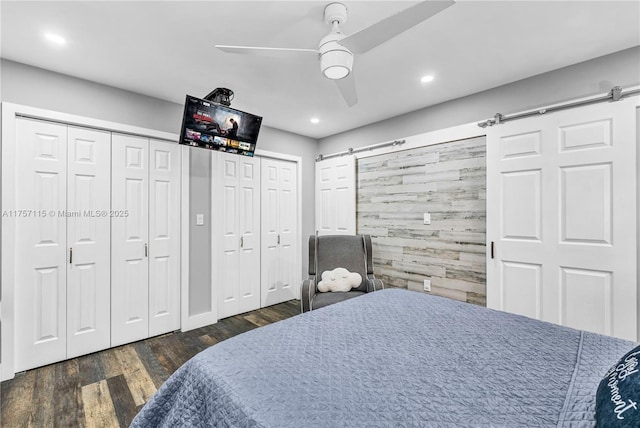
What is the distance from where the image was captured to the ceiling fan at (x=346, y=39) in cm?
128

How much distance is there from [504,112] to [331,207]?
Result: 2.44 metres

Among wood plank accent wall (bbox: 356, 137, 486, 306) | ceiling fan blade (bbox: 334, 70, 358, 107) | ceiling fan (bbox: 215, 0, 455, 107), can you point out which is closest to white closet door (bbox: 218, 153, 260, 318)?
wood plank accent wall (bbox: 356, 137, 486, 306)

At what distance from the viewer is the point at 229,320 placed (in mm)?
3547

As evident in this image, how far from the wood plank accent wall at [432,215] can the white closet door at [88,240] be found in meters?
2.96

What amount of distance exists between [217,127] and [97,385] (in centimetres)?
230

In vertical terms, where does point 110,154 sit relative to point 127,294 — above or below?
above

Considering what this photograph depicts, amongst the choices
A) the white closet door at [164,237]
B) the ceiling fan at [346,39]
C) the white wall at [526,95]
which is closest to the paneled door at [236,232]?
the white closet door at [164,237]

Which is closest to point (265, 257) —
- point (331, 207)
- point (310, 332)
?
point (331, 207)

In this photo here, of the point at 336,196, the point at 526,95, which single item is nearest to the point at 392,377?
the point at 526,95

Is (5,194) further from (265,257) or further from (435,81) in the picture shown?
(435,81)

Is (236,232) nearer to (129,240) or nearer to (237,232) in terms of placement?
(237,232)

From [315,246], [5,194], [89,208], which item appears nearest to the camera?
[5,194]

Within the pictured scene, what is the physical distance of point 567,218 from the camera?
7.83ft

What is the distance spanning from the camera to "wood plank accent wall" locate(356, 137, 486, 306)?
2965mm
